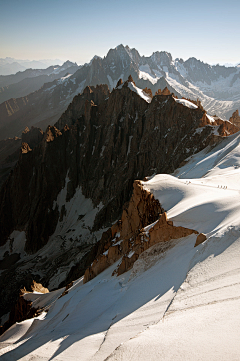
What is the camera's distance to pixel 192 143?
42.5 m

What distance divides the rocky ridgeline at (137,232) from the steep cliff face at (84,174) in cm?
1465

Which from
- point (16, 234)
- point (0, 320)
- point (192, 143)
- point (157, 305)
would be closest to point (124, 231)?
point (157, 305)

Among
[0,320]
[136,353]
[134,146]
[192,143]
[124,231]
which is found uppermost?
[134,146]

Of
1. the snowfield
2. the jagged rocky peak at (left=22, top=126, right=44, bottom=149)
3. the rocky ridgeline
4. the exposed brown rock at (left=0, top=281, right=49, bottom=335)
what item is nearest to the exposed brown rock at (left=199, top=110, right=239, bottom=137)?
the snowfield

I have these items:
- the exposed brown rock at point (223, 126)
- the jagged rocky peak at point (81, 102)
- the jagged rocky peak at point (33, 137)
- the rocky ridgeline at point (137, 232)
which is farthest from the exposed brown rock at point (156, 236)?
the jagged rocky peak at point (33, 137)

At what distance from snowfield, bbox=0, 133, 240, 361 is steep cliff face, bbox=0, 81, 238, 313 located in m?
21.2

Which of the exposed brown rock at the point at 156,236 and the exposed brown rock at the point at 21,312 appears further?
the exposed brown rock at the point at 21,312

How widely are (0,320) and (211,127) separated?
50.1 meters

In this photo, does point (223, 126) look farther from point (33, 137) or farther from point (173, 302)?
point (33, 137)

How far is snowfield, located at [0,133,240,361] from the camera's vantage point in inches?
264

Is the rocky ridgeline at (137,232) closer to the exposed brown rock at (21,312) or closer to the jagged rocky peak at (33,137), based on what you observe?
the exposed brown rock at (21,312)

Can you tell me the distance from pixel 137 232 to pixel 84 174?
4773cm

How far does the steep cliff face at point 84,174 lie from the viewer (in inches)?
1826

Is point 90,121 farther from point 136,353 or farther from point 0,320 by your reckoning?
point 136,353
